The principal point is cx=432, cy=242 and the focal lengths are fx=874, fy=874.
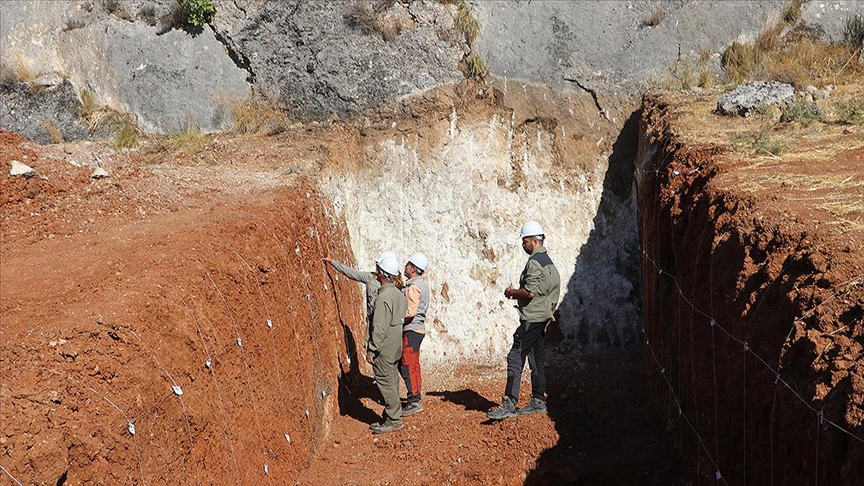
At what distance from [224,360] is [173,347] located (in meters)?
0.80

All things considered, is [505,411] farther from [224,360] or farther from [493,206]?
[493,206]

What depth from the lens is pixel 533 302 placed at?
345 inches

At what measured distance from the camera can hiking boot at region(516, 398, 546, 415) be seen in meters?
9.34

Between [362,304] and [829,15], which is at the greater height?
[829,15]

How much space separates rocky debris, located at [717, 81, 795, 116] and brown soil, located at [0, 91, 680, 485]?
11.4 feet

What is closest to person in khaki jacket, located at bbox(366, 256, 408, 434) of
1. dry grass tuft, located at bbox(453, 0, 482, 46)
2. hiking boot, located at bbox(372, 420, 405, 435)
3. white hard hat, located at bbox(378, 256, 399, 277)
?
white hard hat, located at bbox(378, 256, 399, 277)

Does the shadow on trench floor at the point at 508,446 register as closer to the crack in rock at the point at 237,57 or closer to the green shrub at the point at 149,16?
the crack in rock at the point at 237,57

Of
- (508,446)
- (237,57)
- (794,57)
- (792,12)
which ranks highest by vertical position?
(792,12)

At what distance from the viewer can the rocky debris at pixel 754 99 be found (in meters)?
10.5

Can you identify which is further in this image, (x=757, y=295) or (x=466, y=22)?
(x=466, y=22)

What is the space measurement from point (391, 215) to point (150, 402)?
7.69 metres

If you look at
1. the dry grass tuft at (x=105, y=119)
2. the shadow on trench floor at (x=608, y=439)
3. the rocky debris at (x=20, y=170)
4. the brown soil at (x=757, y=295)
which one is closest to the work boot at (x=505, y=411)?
the shadow on trench floor at (x=608, y=439)

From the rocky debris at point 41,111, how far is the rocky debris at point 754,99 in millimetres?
9545

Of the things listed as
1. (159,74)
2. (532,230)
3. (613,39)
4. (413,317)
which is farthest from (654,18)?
(159,74)
